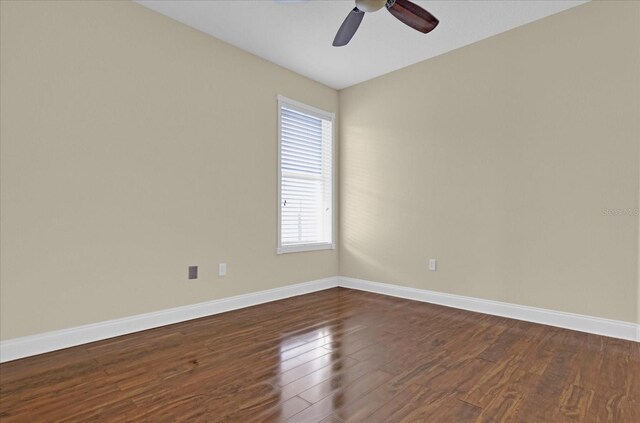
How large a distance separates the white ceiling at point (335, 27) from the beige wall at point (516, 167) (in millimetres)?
203

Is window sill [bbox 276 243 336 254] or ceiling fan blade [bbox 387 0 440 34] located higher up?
ceiling fan blade [bbox 387 0 440 34]

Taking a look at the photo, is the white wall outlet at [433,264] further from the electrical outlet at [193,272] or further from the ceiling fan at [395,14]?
the electrical outlet at [193,272]

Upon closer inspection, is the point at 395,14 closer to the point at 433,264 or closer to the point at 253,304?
the point at 433,264

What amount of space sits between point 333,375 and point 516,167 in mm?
2512

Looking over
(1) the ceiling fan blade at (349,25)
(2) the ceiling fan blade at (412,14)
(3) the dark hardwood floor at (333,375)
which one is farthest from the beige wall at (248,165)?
(1) the ceiling fan blade at (349,25)

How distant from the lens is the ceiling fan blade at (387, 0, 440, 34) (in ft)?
7.78

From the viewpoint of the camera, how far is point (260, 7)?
2.90 metres

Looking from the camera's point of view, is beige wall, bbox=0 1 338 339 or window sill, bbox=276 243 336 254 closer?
beige wall, bbox=0 1 338 339

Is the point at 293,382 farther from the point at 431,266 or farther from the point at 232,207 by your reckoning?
the point at 431,266

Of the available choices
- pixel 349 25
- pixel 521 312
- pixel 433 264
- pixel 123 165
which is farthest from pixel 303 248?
pixel 349 25

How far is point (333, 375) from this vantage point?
2.06 metres

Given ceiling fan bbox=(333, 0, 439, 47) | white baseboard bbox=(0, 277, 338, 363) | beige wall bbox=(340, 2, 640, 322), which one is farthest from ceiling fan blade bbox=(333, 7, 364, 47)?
white baseboard bbox=(0, 277, 338, 363)

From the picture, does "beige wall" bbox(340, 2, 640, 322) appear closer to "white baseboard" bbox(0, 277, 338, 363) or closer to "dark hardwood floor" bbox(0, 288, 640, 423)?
"dark hardwood floor" bbox(0, 288, 640, 423)

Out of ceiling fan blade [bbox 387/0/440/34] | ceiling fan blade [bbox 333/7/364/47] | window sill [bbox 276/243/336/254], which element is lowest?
window sill [bbox 276/243/336/254]
